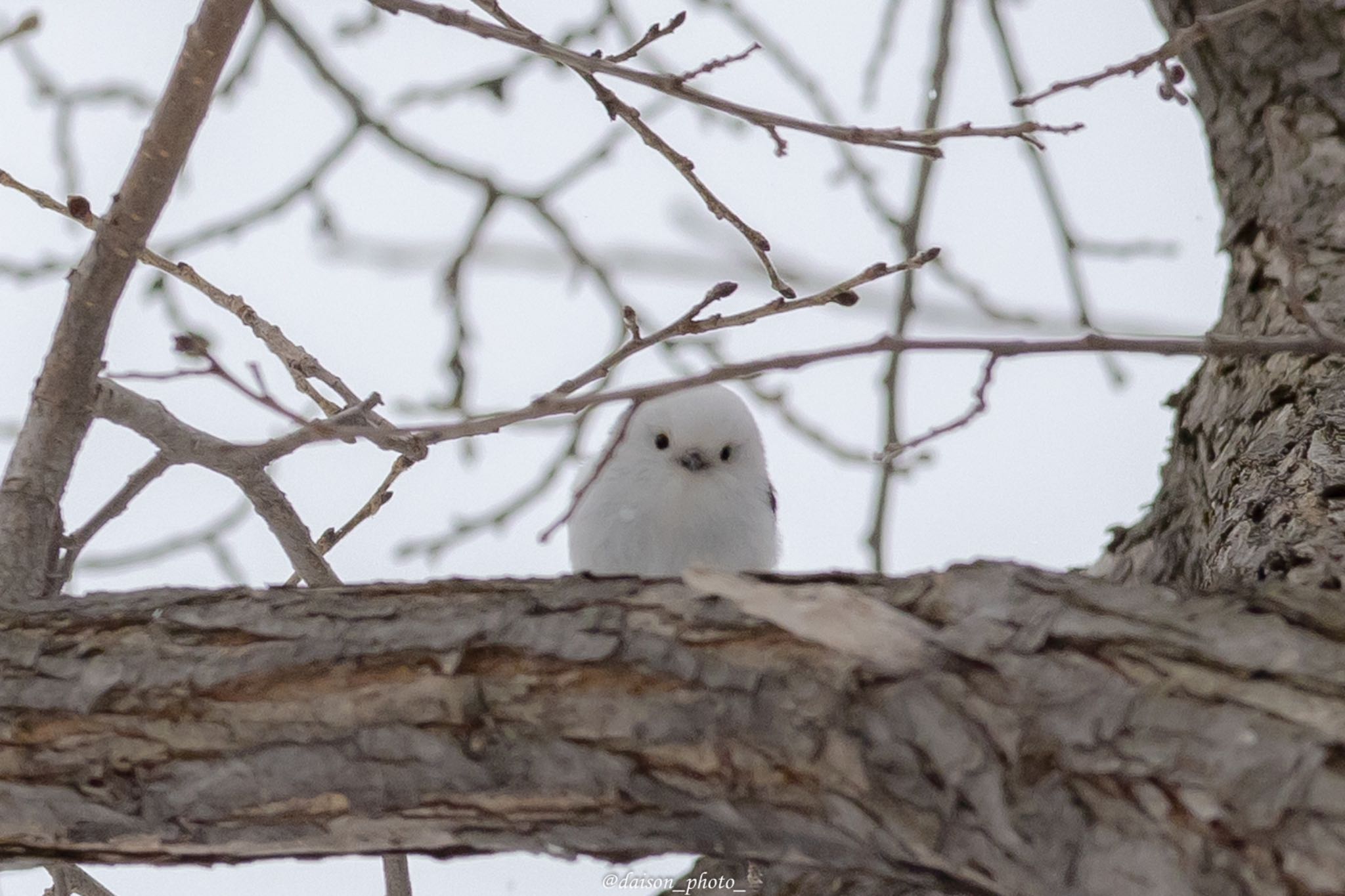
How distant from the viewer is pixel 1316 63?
3.91 m

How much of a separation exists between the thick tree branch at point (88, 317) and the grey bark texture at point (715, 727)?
48 centimetres

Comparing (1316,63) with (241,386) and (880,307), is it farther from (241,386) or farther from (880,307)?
(241,386)

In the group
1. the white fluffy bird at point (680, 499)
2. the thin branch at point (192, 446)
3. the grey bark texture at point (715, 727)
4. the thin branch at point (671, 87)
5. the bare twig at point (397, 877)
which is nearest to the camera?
the grey bark texture at point (715, 727)

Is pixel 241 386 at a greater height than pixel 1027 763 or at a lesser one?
greater

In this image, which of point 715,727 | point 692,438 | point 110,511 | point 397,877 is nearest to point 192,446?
point 110,511

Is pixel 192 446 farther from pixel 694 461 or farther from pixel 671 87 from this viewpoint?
pixel 694 461

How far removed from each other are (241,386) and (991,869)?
1310 millimetres

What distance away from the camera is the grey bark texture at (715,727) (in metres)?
1.90

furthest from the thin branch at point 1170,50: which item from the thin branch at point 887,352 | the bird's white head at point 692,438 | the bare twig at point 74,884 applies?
the bare twig at point 74,884

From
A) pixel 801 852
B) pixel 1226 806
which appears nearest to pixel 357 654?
pixel 801 852

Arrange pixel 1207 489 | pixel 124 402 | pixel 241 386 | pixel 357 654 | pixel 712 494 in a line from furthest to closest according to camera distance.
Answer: pixel 712 494, pixel 1207 489, pixel 124 402, pixel 357 654, pixel 241 386

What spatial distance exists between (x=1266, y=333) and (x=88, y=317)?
280cm

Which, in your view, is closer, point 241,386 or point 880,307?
point 241,386

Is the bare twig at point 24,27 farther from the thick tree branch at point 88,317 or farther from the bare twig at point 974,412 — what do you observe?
the bare twig at point 974,412
